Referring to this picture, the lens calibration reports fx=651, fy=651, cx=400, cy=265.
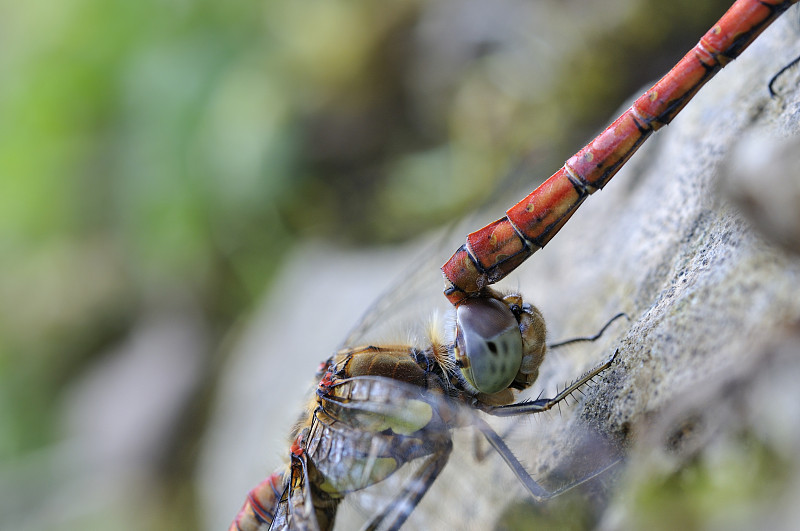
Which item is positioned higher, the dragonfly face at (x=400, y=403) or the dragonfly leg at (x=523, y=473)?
the dragonfly face at (x=400, y=403)

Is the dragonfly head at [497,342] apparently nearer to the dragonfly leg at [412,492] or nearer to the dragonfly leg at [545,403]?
the dragonfly leg at [545,403]

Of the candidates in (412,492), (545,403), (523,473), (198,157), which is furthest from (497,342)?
(198,157)

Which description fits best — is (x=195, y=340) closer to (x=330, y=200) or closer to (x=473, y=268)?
(x=330, y=200)

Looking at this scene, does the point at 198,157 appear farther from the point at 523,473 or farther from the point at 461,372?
the point at 523,473

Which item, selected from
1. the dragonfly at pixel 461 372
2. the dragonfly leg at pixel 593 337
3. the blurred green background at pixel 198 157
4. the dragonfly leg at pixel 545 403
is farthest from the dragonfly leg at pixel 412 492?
the blurred green background at pixel 198 157

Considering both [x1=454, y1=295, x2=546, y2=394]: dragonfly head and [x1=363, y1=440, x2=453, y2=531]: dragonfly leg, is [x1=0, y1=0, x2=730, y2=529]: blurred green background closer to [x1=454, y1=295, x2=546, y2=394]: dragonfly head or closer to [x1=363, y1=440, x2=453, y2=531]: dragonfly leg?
[x1=454, y1=295, x2=546, y2=394]: dragonfly head

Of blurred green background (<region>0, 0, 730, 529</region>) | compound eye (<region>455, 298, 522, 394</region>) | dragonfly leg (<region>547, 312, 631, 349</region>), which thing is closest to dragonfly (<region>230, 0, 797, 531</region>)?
compound eye (<region>455, 298, 522, 394</region>)
